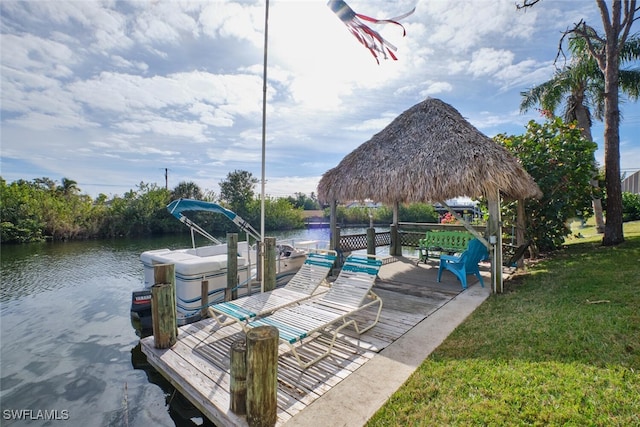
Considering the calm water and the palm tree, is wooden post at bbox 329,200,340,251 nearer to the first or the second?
the calm water

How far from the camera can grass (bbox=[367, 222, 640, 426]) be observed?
242 centimetres

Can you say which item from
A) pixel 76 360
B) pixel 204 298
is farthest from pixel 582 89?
pixel 76 360

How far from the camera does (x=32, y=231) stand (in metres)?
20.1

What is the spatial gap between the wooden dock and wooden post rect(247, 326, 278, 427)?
20cm

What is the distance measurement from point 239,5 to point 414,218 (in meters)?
27.2

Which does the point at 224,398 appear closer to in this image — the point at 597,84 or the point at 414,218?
the point at 597,84

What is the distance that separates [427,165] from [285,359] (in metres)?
5.07

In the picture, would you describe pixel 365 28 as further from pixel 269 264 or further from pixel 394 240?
pixel 394 240

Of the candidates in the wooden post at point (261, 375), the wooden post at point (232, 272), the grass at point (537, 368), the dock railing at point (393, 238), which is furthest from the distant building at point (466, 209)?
the wooden post at point (261, 375)

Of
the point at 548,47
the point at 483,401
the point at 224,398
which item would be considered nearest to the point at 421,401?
the point at 483,401

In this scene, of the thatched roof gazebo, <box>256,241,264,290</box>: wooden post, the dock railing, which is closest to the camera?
<box>256,241,264,290</box>: wooden post

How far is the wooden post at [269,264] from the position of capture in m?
5.81

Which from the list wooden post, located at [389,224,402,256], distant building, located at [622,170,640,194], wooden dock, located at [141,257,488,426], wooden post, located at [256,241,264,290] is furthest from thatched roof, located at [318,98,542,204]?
distant building, located at [622,170,640,194]

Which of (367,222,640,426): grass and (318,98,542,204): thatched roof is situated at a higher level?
(318,98,542,204): thatched roof
